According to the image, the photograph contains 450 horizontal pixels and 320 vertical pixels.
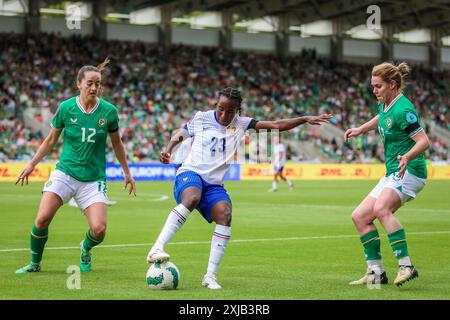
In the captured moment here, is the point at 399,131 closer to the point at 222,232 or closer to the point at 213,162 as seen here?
the point at 213,162

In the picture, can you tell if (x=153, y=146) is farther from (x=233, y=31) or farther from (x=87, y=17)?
(x=233, y=31)

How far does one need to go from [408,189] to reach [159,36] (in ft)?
184

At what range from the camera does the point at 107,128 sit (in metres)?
11.4

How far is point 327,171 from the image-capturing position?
172 feet

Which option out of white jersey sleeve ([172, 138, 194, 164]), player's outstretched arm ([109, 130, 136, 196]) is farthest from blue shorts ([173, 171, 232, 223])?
player's outstretched arm ([109, 130, 136, 196])

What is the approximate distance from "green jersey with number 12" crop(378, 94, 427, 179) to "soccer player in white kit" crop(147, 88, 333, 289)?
2.32 feet

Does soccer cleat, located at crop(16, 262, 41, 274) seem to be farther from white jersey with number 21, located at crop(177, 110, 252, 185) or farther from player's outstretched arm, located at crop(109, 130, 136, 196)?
white jersey with number 21, located at crop(177, 110, 252, 185)

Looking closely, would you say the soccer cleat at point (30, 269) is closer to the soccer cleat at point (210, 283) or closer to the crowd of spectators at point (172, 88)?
the soccer cleat at point (210, 283)

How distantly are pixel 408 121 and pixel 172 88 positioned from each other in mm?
47808

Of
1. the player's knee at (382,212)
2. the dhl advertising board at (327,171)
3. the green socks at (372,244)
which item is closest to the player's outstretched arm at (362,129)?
the player's knee at (382,212)

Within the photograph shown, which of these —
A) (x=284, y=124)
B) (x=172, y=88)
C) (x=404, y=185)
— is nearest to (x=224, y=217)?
(x=284, y=124)

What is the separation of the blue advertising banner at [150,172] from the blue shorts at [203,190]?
34076 mm

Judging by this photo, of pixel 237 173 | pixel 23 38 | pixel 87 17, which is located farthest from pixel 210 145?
pixel 87 17

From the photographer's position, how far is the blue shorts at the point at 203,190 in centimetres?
1042
